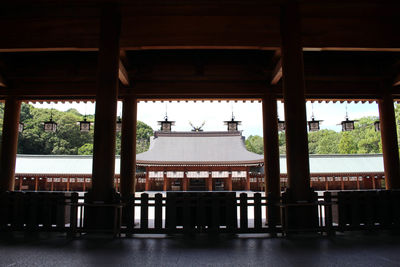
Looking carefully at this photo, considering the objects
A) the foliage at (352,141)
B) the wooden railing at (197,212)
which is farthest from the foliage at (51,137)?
the foliage at (352,141)

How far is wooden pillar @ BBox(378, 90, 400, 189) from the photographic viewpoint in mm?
7254

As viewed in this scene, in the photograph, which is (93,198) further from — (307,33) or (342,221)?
(307,33)

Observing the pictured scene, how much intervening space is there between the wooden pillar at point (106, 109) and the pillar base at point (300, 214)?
9.48ft

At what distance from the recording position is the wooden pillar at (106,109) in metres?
4.32

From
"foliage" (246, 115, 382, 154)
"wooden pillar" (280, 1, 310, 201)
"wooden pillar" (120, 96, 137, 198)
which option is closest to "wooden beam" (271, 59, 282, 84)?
"wooden pillar" (280, 1, 310, 201)

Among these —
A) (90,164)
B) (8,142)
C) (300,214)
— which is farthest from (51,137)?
(300,214)

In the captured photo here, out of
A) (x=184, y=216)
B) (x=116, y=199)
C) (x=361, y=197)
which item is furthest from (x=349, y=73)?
(x=116, y=199)

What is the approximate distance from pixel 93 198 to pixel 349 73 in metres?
7.06

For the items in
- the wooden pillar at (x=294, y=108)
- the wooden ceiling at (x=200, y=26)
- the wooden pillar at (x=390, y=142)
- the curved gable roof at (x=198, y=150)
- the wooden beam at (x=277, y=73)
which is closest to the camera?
the wooden pillar at (x=294, y=108)

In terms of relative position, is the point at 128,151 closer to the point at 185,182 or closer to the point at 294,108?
the point at 294,108

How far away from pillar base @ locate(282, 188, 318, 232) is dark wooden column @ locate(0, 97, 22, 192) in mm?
7540

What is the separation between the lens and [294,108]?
14.6ft

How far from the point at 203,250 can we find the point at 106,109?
274 centimetres

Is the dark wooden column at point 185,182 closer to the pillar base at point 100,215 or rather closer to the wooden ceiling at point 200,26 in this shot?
the wooden ceiling at point 200,26
